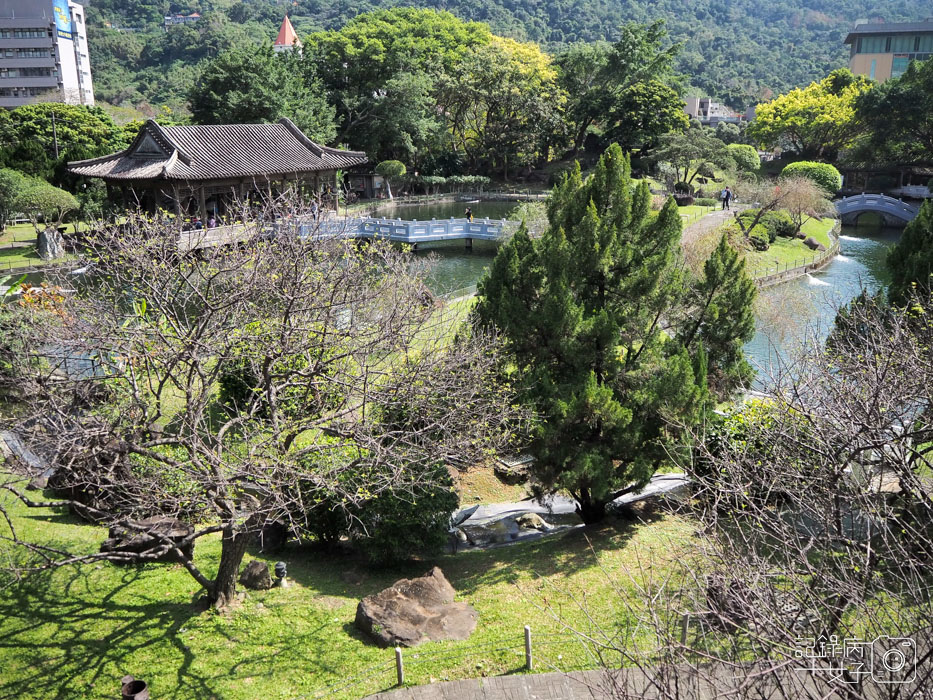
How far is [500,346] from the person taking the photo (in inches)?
513

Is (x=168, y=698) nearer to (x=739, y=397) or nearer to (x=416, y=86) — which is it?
(x=739, y=397)

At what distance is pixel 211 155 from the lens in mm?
32406

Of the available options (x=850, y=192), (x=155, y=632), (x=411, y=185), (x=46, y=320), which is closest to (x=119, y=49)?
(x=411, y=185)

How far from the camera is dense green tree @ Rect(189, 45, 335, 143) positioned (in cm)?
4312

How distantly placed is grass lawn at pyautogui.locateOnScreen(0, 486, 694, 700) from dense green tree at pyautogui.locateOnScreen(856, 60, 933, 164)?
4874cm

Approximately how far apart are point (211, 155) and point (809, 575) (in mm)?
30387

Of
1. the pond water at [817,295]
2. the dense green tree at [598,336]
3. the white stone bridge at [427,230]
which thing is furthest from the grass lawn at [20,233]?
the pond water at [817,295]

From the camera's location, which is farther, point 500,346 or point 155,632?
point 500,346

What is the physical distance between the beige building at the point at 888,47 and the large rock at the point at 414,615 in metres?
87.8

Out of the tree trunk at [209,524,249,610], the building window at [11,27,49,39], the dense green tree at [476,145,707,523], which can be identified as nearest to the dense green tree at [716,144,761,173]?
the dense green tree at [476,145,707,523]

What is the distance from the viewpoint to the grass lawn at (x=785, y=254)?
3353 centimetres

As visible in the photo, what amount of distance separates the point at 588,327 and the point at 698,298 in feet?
10.3

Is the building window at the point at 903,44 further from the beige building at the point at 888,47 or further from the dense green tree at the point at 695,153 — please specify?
the dense green tree at the point at 695,153

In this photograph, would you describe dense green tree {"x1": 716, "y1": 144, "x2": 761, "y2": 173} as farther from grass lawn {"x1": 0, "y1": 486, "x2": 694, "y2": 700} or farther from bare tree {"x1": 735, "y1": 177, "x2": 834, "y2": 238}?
grass lawn {"x1": 0, "y1": 486, "x2": 694, "y2": 700}
